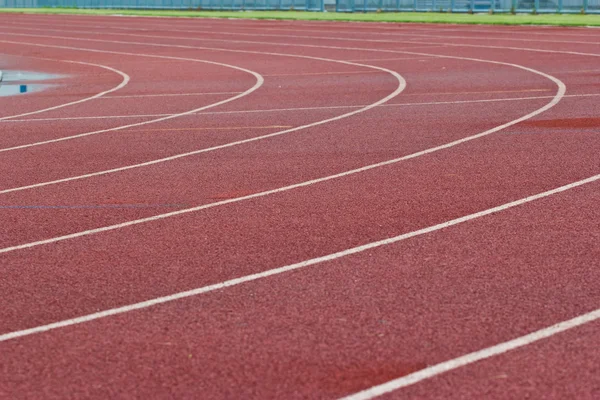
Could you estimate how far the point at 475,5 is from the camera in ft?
164

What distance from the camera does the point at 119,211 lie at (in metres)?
9.88

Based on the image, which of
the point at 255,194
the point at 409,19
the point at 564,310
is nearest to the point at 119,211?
the point at 255,194

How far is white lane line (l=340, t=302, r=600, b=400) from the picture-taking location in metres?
5.57

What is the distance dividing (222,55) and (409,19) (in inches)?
722

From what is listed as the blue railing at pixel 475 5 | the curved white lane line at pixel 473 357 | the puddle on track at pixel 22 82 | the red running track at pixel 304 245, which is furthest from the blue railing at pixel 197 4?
the curved white lane line at pixel 473 357

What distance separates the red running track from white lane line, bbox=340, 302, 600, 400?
18 mm

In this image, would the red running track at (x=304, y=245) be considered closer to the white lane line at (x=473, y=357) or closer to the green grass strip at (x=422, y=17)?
the white lane line at (x=473, y=357)

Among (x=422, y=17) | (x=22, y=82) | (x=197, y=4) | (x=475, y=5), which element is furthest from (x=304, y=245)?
(x=197, y=4)

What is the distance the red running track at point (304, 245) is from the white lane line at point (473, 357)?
18 mm

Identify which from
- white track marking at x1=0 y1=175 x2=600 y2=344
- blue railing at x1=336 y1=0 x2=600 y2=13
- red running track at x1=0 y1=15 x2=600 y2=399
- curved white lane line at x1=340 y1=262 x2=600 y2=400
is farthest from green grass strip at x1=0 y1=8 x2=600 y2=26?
curved white lane line at x1=340 y1=262 x2=600 y2=400

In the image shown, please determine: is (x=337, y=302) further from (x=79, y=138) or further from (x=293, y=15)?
(x=293, y=15)

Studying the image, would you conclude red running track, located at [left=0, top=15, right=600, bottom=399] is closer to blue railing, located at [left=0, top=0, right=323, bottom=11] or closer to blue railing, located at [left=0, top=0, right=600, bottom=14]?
blue railing, located at [left=0, top=0, right=600, bottom=14]

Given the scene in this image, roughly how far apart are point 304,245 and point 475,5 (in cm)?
4267

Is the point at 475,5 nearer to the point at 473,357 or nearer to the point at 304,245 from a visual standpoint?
the point at 304,245
